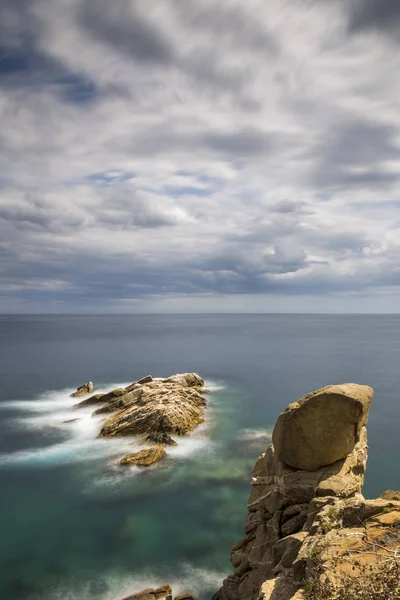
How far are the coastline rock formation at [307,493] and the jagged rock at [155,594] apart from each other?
421 centimetres

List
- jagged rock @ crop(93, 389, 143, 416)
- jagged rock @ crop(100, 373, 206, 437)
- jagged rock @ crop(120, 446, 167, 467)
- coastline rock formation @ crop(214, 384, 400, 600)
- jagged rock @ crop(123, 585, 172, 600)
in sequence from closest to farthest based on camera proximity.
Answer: coastline rock formation @ crop(214, 384, 400, 600) < jagged rock @ crop(123, 585, 172, 600) < jagged rock @ crop(120, 446, 167, 467) < jagged rock @ crop(100, 373, 206, 437) < jagged rock @ crop(93, 389, 143, 416)

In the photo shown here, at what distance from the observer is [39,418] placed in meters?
61.8

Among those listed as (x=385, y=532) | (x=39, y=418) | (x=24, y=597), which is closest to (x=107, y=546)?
(x=24, y=597)

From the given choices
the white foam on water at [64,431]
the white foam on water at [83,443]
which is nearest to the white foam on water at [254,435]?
the white foam on water at [83,443]

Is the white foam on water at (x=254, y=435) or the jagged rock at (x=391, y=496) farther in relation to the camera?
the white foam on water at (x=254, y=435)

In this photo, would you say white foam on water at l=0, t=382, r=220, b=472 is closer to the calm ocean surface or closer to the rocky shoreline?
the calm ocean surface

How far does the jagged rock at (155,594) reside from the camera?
24328mm

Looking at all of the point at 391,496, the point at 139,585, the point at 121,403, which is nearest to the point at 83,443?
the point at 121,403

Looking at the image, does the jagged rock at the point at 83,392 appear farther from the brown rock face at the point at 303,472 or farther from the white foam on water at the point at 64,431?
the brown rock face at the point at 303,472

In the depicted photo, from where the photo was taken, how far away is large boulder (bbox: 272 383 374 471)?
20.6 metres

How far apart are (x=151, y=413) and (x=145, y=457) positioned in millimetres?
8510

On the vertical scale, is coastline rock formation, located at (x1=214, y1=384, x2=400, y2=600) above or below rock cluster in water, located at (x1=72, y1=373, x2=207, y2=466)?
above

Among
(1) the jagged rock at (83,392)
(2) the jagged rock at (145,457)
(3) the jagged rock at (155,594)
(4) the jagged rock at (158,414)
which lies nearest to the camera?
(3) the jagged rock at (155,594)

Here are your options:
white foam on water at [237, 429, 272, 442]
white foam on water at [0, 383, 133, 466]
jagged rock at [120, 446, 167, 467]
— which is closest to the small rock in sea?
white foam on water at [0, 383, 133, 466]
